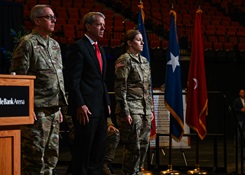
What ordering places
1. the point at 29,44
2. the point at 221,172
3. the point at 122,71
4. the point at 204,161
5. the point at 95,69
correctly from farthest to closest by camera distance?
the point at 204,161 → the point at 221,172 → the point at 122,71 → the point at 95,69 → the point at 29,44

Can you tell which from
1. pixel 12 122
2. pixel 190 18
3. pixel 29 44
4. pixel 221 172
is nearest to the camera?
pixel 12 122

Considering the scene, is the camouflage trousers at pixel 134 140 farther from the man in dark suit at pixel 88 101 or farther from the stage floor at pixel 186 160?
the stage floor at pixel 186 160

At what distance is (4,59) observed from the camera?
41.4 ft

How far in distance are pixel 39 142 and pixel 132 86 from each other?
5.21 feet

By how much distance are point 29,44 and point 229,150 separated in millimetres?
7913

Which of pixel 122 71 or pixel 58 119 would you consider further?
pixel 122 71

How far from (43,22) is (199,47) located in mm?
3549

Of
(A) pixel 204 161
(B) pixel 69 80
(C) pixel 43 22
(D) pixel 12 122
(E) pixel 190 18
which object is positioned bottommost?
(A) pixel 204 161

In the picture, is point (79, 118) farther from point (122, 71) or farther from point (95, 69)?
point (122, 71)

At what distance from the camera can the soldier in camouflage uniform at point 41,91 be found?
15.4ft

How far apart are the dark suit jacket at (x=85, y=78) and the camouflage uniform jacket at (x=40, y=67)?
0.51ft

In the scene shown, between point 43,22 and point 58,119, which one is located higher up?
point 43,22

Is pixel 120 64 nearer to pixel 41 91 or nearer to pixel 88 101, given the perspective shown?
pixel 88 101

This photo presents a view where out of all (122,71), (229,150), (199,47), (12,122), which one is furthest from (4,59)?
(12,122)
